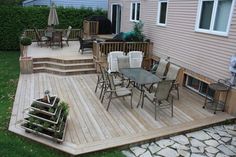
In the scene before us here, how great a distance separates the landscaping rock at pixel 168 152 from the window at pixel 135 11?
8069 mm

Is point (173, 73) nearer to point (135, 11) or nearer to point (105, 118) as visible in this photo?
point (105, 118)

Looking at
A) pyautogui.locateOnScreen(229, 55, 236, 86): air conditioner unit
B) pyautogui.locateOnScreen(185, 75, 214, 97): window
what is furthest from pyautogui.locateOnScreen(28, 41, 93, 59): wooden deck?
pyautogui.locateOnScreen(229, 55, 236, 86): air conditioner unit

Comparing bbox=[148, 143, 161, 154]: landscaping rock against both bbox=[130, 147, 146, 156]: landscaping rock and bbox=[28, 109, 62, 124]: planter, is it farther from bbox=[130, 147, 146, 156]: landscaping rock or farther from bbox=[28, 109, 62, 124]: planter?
bbox=[28, 109, 62, 124]: planter

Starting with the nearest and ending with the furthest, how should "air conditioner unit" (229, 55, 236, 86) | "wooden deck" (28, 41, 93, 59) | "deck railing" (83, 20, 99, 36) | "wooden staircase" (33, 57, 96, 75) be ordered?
"air conditioner unit" (229, 55, 236, 86) → "wooden staircase" (33, 57, 96, 75) → "wooden deck" (28, 41, 93, 59) → "deck railing" (83, 20, 99, 36)

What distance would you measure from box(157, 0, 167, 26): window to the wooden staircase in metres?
3.15

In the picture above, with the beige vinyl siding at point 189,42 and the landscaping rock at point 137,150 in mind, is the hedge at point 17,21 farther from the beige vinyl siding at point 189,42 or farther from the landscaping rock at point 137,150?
the landscaping rock at point 137,150

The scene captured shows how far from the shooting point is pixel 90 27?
44.3 ft

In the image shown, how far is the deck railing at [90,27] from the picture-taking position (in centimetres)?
1342

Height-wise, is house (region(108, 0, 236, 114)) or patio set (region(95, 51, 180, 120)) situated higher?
house (region(108, 0, 236, 114))

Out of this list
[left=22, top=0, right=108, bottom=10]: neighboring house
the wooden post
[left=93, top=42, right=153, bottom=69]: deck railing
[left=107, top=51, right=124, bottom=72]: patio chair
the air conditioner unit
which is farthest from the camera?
[left=22, top=0, right=108, bottom=10]: neighboring house

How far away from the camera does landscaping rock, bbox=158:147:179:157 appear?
13.5 ft

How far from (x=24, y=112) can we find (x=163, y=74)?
399 cm

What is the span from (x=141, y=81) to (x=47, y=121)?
2508mm

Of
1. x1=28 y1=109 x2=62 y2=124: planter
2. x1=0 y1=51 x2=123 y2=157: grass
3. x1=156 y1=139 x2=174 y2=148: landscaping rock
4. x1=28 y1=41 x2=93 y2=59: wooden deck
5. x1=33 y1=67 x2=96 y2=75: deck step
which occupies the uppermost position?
x1=28 y1=41 x2=93 y2=59: wooden deck
